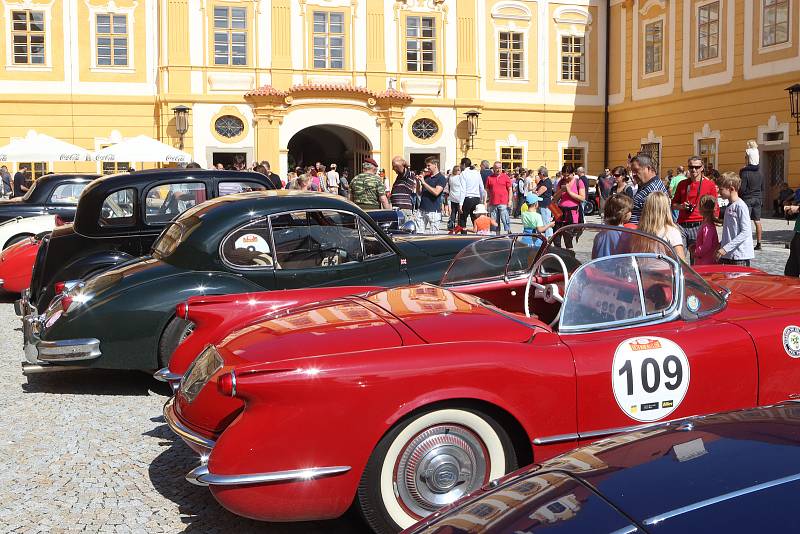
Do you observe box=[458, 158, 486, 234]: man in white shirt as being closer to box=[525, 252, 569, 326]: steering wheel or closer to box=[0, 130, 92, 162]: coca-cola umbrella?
box=[0, 130, 92, 162]: coca-cola umbrella

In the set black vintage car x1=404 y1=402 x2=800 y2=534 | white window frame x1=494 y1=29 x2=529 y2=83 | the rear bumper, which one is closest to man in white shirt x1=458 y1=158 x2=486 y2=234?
the rear bumper

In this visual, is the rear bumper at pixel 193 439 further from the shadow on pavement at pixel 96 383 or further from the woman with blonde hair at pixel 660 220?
the woman with blonde hair at pixel 660 220

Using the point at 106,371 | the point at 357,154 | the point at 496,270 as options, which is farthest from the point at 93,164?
the point at 496,270

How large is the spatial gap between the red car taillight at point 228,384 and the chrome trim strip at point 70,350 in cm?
283

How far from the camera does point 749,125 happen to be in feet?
76.2

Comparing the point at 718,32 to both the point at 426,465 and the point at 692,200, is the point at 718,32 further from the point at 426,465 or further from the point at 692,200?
the point at 426,465

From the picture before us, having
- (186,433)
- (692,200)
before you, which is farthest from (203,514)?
(692,200)

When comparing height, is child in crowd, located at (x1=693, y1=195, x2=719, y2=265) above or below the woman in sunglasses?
below

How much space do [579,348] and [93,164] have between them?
2623 cm

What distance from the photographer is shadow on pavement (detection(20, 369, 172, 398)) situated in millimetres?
6305

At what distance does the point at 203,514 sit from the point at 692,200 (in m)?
7.28

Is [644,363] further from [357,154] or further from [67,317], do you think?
[357,154]

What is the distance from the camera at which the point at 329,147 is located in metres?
33.3

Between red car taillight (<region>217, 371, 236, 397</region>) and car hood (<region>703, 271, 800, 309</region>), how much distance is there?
106 inches
